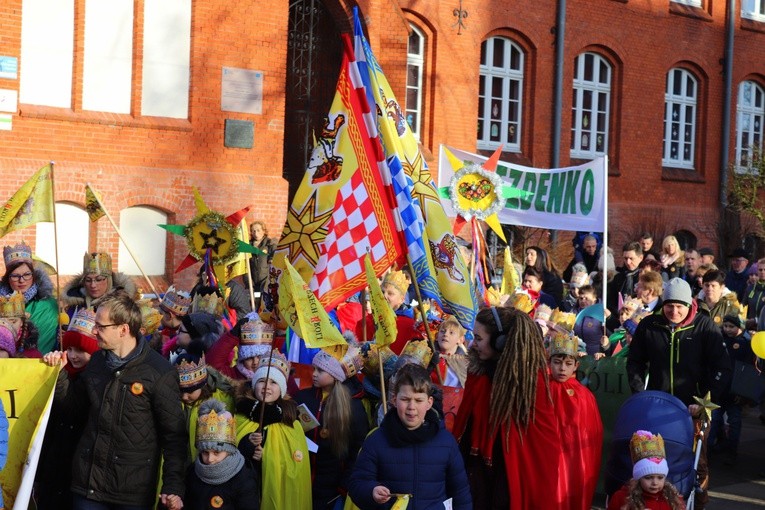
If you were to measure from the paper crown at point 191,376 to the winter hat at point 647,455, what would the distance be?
234cm

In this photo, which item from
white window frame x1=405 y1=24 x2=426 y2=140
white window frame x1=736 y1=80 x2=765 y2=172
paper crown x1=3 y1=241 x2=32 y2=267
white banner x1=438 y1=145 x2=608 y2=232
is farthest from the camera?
white window frame x1=736 y1=80 x2=765 y2=172

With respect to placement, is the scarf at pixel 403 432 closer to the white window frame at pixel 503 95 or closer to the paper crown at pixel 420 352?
the paper crown at pixel 420 352

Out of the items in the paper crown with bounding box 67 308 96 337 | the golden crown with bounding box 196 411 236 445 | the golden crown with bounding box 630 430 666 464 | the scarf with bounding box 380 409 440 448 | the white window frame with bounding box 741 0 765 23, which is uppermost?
the white window frame with bounding box 741 0 765 23

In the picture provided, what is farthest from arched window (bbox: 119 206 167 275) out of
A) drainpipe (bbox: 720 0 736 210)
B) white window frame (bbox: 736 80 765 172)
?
white window frame (bbox: 736 80 765 172)

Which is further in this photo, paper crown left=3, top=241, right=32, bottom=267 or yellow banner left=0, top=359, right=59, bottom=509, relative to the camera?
paper crown left=3, top=241, right=32, bottom=267

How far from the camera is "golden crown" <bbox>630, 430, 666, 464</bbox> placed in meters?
6.15

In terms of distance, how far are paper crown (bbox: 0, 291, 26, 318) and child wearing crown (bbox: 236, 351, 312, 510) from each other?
208cm

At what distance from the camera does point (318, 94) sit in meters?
21.5

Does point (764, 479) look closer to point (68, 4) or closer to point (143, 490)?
point (143, 490)

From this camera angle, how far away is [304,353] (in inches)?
315

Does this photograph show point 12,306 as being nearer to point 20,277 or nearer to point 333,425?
point 20,277

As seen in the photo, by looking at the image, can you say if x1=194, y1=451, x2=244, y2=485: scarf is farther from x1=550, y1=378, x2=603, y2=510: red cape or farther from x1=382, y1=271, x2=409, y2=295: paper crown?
x1=382, y1=271, x2=409, y2=295: paper crown

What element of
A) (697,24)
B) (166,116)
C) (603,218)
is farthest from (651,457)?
(697,24)

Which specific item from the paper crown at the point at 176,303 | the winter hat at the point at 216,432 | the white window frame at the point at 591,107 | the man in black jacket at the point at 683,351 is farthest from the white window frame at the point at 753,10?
the winter hat at the point at 216,432
